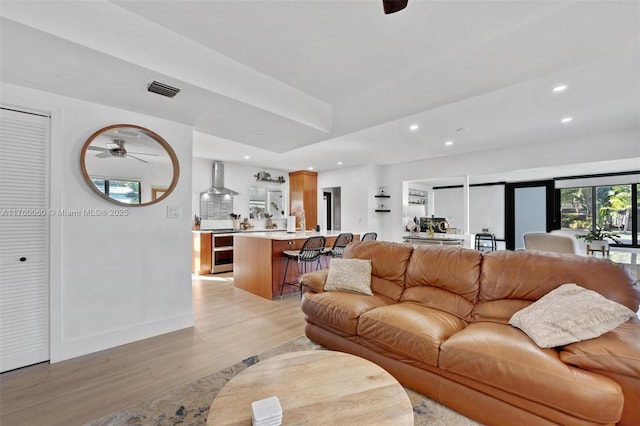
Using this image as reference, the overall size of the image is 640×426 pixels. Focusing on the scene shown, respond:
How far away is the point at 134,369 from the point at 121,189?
5.71 feet

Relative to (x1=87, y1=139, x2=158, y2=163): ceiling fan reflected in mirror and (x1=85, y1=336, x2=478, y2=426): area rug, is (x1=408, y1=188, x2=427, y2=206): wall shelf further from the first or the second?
(x1=87, y1=139, x2=158, y2=163): ceiling fan reflected in mirror

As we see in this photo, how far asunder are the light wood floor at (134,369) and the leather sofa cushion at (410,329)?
3.65 ft

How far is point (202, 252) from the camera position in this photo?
568 cm

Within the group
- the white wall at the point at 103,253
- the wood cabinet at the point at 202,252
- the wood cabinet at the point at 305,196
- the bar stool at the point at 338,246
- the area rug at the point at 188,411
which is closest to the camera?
the area rug at the point at 188,411

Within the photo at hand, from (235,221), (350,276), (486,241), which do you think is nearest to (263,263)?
(350,276)

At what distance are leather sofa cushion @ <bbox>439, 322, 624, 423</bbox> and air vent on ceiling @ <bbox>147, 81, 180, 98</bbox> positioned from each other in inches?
114

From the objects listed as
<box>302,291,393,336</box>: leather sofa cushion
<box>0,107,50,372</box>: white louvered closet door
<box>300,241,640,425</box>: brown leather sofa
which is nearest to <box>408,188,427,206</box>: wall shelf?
<box>300,241,640,425</box>: brown leather sofa

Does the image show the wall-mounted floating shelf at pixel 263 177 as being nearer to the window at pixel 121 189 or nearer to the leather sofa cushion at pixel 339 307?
the window at pixel 121 189

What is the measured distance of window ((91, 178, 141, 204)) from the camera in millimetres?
2662

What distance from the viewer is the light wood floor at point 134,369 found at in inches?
A: 70.3

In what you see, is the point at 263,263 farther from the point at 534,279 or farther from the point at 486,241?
the point at 486,241

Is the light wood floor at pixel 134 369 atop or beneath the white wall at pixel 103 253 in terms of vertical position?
beneath

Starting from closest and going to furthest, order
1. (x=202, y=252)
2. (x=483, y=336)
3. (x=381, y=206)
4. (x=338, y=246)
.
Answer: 1. (x=483, y=336)
2. (x=338, y=246)
3. (x=202, y=252)
4. (x=381, y=206)

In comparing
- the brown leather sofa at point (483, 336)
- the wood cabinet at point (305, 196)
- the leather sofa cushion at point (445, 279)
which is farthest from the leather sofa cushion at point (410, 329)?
the wood cabinet at point (305, 196)
